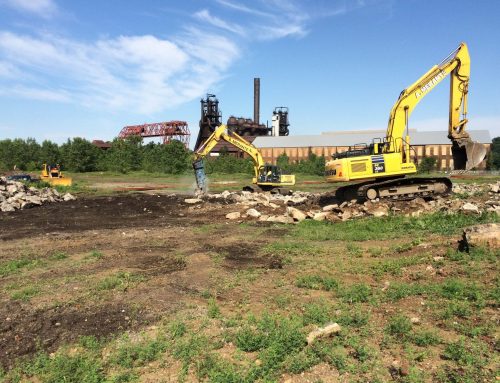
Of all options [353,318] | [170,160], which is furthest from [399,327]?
[170,160]

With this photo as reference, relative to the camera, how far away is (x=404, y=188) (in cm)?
1806

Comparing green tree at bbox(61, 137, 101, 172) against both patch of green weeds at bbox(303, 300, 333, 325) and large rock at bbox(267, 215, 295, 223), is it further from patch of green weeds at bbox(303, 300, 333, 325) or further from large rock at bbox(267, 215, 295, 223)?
patch of green weeds at bbox(303, 300, 333, 325)

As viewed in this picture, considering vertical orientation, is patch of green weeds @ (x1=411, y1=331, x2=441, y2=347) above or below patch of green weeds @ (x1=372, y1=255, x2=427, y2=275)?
below

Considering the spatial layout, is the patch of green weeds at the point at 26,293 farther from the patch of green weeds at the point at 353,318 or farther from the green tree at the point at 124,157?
the green tree at the point at 124,157

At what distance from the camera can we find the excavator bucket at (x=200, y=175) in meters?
26.0

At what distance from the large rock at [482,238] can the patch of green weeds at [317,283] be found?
3.08 metres

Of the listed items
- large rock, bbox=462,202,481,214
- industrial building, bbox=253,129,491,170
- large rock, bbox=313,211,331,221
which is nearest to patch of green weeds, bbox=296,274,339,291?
large rock, bbox=313,211,331,221

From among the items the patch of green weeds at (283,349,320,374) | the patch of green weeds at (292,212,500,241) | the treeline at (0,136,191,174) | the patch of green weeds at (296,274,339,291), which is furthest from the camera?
the treeline at (0,136,191,174)

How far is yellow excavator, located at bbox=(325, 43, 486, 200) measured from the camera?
17375mm

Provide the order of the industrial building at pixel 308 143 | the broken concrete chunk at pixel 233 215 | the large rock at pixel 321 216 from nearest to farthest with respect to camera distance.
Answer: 1. the large rock at pixel 321 216
2. the broken concrete chunk at pixel 233 215
3. the industrial building at pixel 308 143

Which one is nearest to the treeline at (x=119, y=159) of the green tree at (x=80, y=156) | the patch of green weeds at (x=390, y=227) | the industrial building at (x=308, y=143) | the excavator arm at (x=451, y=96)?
the green tree at (x=80, y=156)

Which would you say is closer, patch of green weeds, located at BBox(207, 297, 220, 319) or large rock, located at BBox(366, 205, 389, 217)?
patch of green weeds, located at BBox(207, 297, 220, 319)

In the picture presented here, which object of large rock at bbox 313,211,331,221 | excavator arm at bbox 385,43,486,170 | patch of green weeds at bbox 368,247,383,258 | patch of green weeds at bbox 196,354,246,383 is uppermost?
excavator arm at bbox 385,43,486,170

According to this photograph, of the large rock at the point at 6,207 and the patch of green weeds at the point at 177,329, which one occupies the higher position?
the large rock at the point at 6,207
